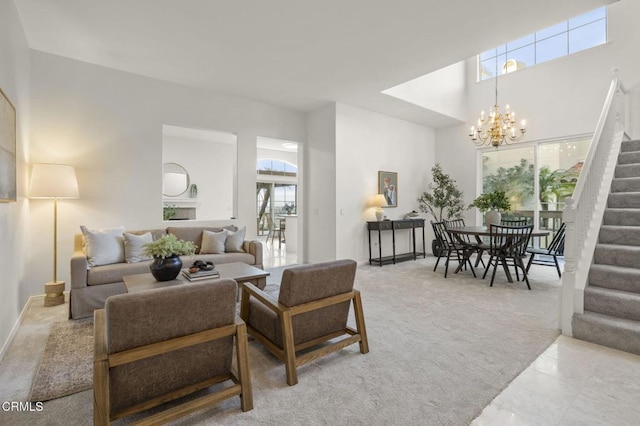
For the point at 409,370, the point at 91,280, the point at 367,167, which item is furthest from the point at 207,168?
the point at 409,370

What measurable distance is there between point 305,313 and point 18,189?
11.0 feet

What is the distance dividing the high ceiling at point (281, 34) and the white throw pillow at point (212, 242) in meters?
2.37

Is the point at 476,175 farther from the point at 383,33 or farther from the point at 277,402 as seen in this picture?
the point at 277,402

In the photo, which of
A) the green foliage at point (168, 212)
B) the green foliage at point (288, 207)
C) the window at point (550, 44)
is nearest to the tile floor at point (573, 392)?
the window at point (550, 44)

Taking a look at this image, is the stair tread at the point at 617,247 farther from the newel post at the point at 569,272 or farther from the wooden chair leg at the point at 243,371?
the wooden chair leg at the point at 243,371

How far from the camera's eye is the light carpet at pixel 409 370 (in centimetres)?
178

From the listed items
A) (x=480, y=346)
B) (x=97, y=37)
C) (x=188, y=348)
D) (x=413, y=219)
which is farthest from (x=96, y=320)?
(x=413, y=219)

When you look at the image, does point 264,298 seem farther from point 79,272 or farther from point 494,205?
point 494,205

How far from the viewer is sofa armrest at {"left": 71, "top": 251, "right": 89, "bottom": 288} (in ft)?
10.7

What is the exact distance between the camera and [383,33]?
352 centimetres

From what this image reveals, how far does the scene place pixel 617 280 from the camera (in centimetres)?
294

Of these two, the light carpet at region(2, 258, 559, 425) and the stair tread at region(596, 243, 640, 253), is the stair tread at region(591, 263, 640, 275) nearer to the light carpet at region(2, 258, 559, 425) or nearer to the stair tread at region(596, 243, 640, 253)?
the stair tread at region(596, 243, 640, 253)

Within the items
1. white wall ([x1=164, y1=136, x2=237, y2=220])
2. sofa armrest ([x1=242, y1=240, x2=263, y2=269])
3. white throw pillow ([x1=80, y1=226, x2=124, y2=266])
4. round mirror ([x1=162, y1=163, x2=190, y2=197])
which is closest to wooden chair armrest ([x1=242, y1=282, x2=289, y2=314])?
sofa armrest ([x1=242, y1=240, x2=263, y2=269])

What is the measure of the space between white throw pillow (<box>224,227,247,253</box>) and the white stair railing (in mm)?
3920
